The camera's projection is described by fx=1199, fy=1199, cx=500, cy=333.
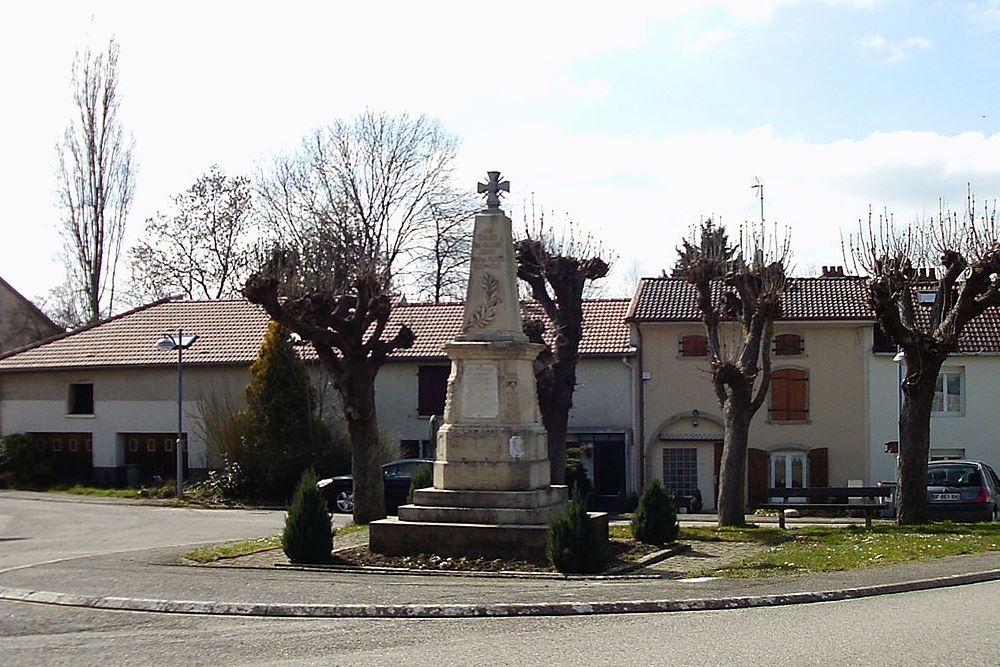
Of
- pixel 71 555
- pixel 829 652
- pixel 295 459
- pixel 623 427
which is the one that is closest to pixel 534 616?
pixel 829 652

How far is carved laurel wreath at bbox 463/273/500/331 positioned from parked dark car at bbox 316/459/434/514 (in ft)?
37.7

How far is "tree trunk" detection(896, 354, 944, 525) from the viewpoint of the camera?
73.1 feet

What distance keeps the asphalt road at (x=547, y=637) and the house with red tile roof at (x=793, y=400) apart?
75.6ft

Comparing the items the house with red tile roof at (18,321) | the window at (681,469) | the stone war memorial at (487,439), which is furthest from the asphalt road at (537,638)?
the house with red tile roof at (18,321)

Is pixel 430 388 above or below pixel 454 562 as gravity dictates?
above

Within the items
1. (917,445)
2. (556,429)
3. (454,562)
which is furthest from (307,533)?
(917,445)

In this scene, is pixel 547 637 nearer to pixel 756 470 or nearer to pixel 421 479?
pixel 421 479

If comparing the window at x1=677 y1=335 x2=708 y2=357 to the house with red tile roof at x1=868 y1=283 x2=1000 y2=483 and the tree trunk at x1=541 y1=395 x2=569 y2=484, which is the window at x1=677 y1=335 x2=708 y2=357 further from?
the tree trunk at x1=541 y1=395 x2=569 y2=484

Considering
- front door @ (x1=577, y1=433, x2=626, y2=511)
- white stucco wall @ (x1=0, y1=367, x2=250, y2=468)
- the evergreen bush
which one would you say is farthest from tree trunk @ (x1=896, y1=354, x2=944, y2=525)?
white stucco wall @ (x1=0, y1=367, x2=250, y2=468)

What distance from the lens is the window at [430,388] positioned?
38000 mm

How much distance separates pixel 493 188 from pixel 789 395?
2131 centimetres

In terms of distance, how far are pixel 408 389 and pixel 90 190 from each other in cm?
1789

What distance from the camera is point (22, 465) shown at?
3856cm

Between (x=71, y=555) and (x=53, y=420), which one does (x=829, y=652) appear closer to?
(x=71, y=555)
